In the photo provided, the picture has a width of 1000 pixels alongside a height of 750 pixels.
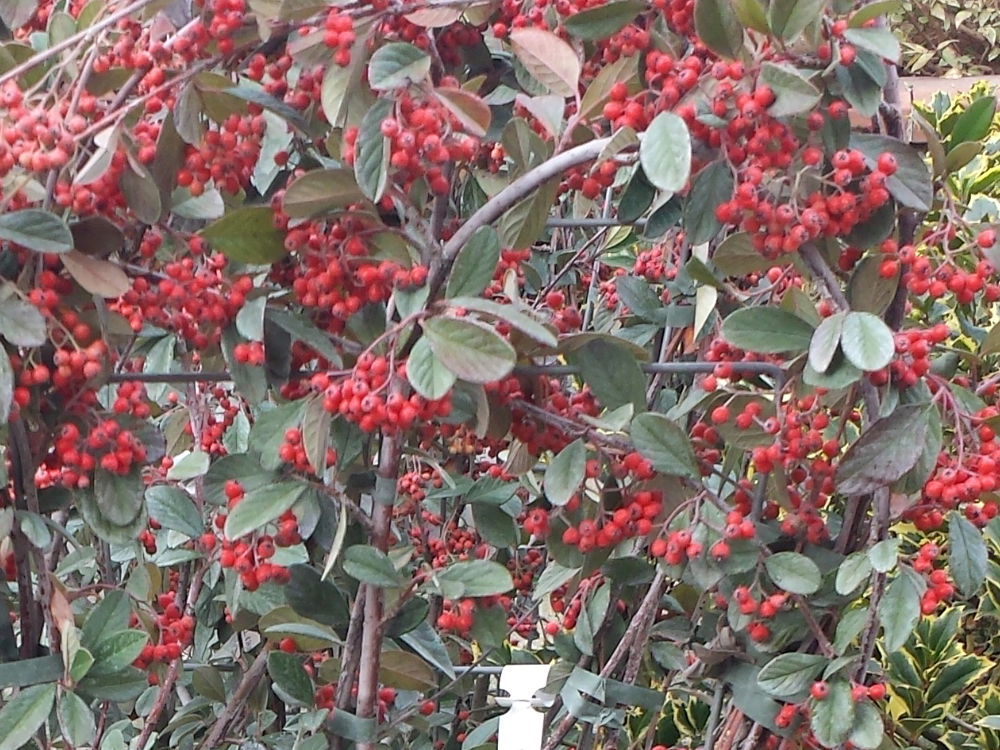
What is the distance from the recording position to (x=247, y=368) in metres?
0.79

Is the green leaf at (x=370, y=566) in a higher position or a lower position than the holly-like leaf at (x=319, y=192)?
lower

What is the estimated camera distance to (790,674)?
81cm

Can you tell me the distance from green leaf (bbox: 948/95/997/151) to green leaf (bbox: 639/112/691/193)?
0.34 m

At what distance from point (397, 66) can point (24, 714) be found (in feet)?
1.80

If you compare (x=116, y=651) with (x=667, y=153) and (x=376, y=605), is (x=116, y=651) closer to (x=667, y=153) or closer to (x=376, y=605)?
(x=376, y=605)

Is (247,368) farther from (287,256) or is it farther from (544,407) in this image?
(544,407)

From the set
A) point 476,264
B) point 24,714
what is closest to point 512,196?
point 476,264

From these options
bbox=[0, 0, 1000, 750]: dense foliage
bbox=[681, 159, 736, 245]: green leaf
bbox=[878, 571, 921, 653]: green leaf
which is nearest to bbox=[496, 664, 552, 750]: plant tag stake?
bbox=[0, 0, 1000, 750]: dense foliage

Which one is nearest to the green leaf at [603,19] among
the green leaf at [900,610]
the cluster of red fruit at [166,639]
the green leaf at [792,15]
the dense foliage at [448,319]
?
the dense foliage at [448,319]

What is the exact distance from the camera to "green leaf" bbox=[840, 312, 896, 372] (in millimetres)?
677

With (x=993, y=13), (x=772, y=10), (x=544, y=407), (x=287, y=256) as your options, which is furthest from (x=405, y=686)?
(x=993, y=13)

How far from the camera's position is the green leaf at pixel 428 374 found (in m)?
0.66

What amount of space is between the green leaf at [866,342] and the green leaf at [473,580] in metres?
0.32

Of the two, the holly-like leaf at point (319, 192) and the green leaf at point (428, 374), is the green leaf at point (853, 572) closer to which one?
the green leaf at point (428, 374)
